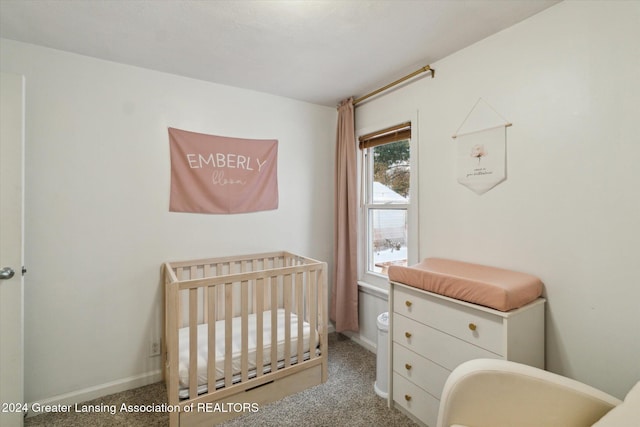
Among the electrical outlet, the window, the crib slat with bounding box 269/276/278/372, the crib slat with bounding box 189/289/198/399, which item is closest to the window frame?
the window

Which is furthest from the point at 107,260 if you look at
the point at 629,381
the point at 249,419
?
the point at 629,381

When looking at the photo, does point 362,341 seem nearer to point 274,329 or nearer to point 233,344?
point 274,329

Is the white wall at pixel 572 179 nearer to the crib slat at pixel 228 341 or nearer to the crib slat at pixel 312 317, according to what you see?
the crib slat at pixel 312 317

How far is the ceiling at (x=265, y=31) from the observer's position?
152 centimetres

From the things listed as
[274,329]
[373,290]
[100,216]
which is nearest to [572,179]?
[373,290]

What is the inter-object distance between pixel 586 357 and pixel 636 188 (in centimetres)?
85

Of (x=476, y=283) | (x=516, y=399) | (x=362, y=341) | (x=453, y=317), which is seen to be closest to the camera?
(x=516, y=399)

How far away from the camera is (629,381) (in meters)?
1.30

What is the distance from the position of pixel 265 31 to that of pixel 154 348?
7.82 ft

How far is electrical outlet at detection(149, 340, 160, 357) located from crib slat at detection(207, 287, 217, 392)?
0.73m

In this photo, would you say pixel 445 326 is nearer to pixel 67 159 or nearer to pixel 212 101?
pixel 212 101

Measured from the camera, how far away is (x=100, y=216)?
2061 millimetres

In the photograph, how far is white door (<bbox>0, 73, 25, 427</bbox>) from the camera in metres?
1.64

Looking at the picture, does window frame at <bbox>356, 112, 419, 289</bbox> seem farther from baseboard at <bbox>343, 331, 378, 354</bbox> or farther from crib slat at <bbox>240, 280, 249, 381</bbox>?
crib slat at <bbox>240, 280, 249, 381</bbox>
